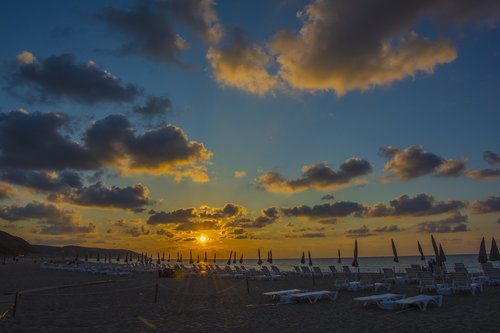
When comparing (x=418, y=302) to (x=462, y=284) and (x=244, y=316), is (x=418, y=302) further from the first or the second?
(x=462, y=284)

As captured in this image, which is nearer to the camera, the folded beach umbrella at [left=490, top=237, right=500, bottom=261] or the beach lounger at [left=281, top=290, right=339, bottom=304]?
the beach lounger at [left=281, top=290, right=339, bottom=304]

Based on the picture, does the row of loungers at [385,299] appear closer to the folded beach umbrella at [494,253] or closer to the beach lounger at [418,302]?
the beach lounger at [418,302]

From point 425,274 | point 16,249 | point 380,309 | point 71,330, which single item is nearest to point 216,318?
point 71,330

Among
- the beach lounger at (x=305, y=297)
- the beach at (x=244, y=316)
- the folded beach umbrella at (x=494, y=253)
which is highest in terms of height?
the folded beach umbrella at (x=494, y=253)

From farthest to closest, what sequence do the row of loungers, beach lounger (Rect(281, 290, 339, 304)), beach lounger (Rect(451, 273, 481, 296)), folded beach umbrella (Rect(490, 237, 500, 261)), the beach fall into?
folded beach umbrella (Rect(490, 237, 500, 261))
beach lounger (Rect(451, 273, 481, 296))
beach lounger (Rect(281, 290, 339, 304))
the row of loungers
the beach

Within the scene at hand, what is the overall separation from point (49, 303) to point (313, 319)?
10.1 meters

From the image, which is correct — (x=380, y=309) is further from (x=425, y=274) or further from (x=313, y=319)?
(x=425, y=274)

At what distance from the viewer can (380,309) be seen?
12477mm

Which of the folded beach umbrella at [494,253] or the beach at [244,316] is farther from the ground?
the folded beach umbrella at [494,253]

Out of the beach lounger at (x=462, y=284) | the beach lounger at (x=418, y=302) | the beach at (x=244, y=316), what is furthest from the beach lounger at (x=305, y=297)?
the beach lounger at (x=462, y=284)

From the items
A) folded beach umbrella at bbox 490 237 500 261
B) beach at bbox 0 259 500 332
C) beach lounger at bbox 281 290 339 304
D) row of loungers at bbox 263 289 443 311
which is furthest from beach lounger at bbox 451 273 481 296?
folded beach umbrella at bbox 490 237 500 261

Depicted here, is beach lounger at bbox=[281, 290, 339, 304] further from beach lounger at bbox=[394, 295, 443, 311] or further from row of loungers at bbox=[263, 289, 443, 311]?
beach lounger at bbox=[394, 295, 443, 311]

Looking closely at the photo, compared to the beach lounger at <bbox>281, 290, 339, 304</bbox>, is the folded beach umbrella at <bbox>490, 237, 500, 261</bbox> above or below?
above

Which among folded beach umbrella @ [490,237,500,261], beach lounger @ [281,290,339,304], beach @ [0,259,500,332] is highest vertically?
folded beach umbrella @ [490,237,500,261]
